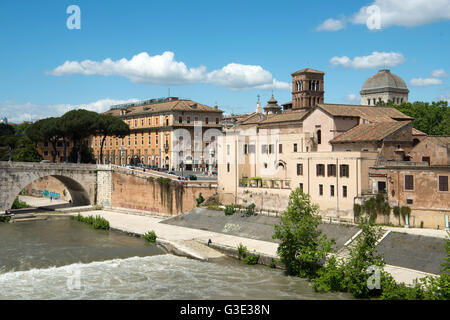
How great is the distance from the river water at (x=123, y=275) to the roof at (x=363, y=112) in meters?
17.5

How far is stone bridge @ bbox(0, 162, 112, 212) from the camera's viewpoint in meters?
48.4

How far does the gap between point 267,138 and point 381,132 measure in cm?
1176

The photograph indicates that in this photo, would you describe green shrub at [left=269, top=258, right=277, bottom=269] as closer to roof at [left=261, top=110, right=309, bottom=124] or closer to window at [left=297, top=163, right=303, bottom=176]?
window at [left=297, top=163, right=303, bottom=176]

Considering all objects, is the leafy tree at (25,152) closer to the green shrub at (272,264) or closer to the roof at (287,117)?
the roof at (287,117)

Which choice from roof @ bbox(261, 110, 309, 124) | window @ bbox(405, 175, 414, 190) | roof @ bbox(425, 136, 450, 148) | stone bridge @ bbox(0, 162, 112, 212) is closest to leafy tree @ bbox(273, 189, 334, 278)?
window @ bbox(405, 175, 414, 190)

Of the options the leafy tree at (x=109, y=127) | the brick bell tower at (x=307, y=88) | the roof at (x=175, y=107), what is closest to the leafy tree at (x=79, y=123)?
the leafy tree at (x=109, y=127)

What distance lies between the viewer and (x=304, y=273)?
89.0ft

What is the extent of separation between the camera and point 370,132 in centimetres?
3781

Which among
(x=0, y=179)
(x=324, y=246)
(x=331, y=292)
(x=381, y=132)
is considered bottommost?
(x=331, y=292)

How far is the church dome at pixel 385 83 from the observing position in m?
94.2

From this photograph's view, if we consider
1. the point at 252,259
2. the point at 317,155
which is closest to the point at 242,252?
the point at 252,259

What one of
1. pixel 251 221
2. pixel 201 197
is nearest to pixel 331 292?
pixel 251 221

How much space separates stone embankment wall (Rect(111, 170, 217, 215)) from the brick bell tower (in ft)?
55.1

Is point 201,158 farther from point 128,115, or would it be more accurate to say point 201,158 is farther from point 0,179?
point 0,179
